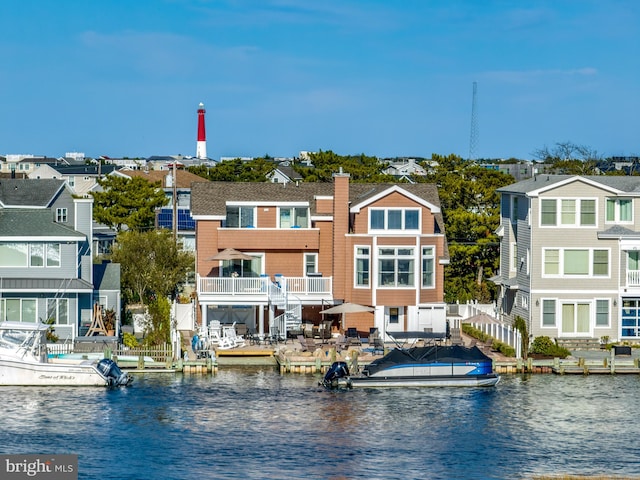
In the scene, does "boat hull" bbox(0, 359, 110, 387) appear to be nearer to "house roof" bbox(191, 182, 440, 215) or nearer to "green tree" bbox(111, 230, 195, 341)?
"house roof" bbox(191, 182, 440, 215)

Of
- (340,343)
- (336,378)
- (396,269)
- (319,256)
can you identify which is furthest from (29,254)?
(396,269)

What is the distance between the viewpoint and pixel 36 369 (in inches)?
2076

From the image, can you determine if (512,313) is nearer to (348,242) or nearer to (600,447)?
(348,242)

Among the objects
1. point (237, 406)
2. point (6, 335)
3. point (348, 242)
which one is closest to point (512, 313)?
point (348, 242)

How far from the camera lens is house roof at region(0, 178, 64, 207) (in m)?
63.8

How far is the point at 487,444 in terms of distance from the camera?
43.6 meters

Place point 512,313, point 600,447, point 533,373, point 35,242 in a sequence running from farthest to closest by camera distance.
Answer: point 512,313, point 35,242, point 533,373, point 600,447

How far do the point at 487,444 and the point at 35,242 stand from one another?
2691 centimetres

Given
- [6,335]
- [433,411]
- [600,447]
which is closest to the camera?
[600,447]

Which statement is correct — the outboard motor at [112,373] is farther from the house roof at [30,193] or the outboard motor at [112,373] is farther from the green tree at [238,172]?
the green tree at [238,172]

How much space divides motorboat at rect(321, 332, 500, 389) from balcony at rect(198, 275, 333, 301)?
10.2 meters

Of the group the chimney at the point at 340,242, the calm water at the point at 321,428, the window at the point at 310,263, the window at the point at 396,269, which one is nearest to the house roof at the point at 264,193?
the chimney at the point at 340,242

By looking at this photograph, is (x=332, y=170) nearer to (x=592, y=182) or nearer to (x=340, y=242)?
(x=340, y=242)

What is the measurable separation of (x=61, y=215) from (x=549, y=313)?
81.6 ft
